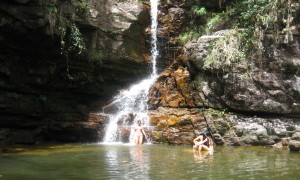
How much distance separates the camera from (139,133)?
10.8 metres

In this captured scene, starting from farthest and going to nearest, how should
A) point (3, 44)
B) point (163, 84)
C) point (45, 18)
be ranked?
point (163, 84) → point (3, 44) → point (45, 18)

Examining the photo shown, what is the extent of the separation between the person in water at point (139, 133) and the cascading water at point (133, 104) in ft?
2.12

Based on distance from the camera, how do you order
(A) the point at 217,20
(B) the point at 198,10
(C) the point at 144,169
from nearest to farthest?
1. (C) the point at 144,169
2. (A) the point at 217,20
3. (B) the point at 198,10

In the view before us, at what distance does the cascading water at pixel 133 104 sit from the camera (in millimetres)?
11732

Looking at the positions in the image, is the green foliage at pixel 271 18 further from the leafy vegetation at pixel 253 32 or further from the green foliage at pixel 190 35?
the green foliage at pixel 190 35

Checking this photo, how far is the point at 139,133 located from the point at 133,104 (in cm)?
247

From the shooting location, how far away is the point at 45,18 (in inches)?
387

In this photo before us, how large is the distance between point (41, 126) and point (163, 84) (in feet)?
19.2

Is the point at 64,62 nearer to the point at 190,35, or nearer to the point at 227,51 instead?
the point at 190,35

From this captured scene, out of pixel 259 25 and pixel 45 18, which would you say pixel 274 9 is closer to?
pixel 259 25

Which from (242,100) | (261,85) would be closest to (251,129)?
(242,100)

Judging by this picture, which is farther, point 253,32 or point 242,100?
point 253,32

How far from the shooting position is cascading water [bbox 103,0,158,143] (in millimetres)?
11732

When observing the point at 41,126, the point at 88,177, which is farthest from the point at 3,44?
the point at 88,177
